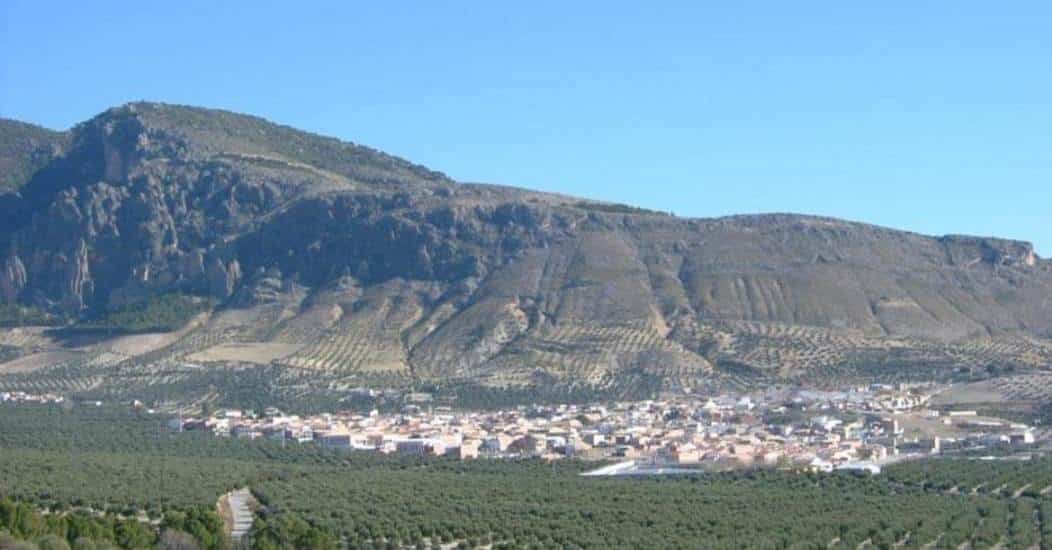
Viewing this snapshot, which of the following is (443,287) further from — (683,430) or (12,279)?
(683,430)

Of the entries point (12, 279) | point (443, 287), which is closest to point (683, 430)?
point (443, 287)

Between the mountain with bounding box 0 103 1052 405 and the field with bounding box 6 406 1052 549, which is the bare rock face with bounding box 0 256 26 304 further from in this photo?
the field with bounding box 6 406 1052 549

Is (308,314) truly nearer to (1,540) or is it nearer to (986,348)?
(986,348)

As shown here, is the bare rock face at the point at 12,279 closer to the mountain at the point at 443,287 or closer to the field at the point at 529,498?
the mountain at the point at 443,287

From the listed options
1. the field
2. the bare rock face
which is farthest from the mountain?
the field

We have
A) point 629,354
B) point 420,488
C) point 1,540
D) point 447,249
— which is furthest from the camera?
point 447,249

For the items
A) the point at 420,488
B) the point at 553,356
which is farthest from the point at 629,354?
the point at 420,488
